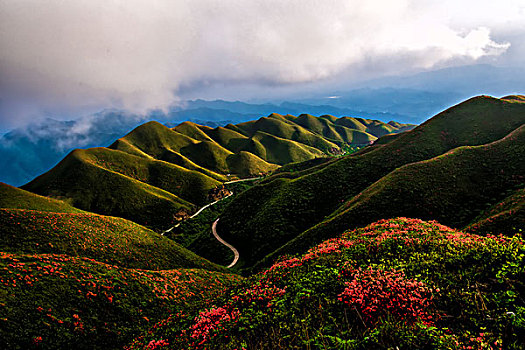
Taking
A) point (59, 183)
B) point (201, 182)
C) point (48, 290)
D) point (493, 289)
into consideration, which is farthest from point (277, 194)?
Answer: point (59, 183)

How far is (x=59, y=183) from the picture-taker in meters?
97.2

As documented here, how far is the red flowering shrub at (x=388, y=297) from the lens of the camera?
23.9ft

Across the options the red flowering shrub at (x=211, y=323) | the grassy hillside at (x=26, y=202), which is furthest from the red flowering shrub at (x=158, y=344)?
the grassy hillside at (x=26, y=202)

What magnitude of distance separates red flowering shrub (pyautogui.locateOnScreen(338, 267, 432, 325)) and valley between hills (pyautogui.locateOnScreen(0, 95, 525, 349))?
0.18 ft

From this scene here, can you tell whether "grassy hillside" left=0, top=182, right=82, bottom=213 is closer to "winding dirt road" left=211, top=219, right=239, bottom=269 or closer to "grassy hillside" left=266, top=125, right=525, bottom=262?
"winding dirt road" left=211, top=219, right=239, bottom=269

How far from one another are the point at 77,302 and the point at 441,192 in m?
45.1

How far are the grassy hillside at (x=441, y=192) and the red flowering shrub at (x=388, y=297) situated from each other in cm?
2215

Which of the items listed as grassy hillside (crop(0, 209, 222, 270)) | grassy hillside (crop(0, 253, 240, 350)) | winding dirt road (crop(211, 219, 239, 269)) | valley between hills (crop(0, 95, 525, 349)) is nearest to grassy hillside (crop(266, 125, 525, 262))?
valley between hills (crop(0, 95, 525, 349))

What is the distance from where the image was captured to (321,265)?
47.1 feet

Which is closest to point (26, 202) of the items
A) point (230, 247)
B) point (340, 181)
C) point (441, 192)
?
point (230, 247)

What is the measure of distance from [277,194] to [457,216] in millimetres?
37873

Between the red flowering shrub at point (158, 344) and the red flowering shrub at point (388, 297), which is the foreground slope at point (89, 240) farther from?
the red flowering shrub at point (388, 297)

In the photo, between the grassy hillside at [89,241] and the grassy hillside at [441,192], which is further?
the grassy hillside at [441,192]

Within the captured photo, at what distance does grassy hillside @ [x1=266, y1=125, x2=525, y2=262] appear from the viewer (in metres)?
30.1
